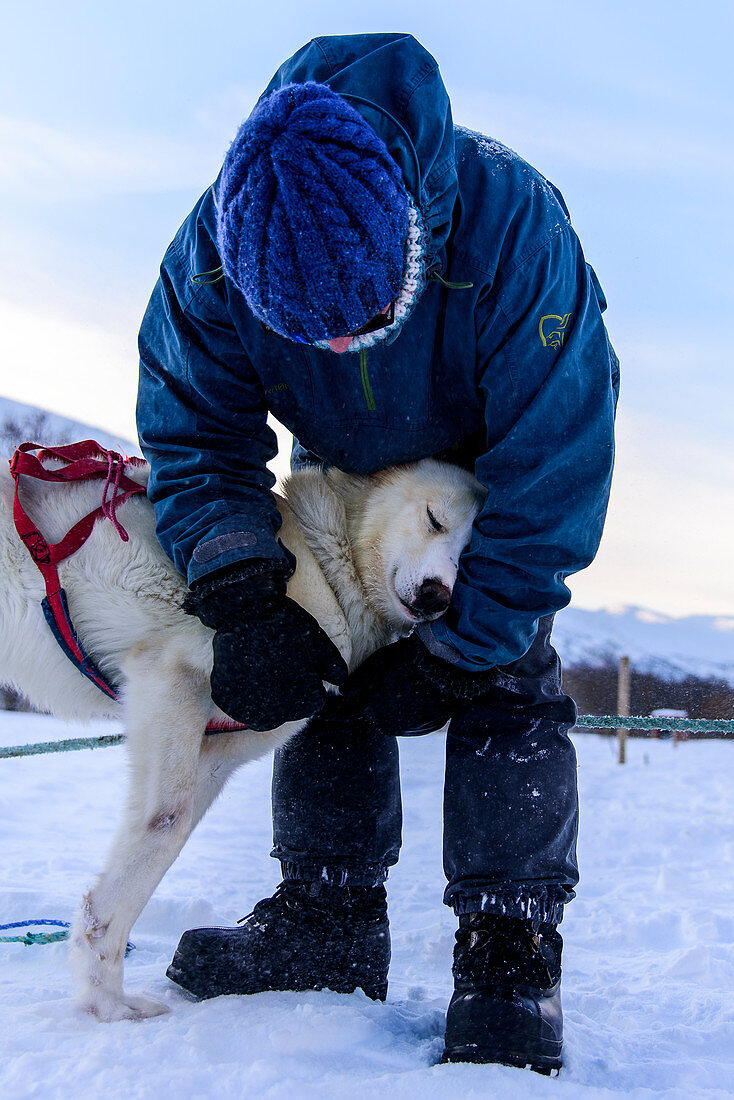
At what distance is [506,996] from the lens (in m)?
1.79

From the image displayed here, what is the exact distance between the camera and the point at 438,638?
1.99 meters

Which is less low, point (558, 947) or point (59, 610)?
point (59, 610)

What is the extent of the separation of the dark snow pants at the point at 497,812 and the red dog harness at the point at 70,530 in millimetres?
407

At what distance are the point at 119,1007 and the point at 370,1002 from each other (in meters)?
0.59

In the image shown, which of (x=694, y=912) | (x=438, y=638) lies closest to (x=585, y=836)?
(x=694, y=912)

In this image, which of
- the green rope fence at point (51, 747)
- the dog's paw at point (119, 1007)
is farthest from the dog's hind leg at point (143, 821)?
the green rope fence at point (51, 747)

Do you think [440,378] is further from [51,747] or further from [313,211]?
[51,747]

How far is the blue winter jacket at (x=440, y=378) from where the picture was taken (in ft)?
5.67

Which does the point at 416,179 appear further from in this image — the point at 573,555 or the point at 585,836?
the point at 585,836

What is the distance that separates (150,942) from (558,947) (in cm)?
129

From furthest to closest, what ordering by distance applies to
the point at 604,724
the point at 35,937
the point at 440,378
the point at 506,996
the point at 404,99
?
the point at 604,724, the point at 35,937, the point at 440,378, the point at 506,996, the point at 404,99

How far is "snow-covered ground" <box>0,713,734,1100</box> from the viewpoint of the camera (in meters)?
1.51

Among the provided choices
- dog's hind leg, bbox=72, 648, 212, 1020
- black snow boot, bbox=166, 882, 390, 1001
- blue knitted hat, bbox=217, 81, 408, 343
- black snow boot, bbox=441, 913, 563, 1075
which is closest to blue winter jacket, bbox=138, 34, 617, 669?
blue knitted hat, bbox=217, 81, 408, 343

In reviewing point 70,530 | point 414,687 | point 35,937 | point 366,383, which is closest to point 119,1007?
point 35,937
